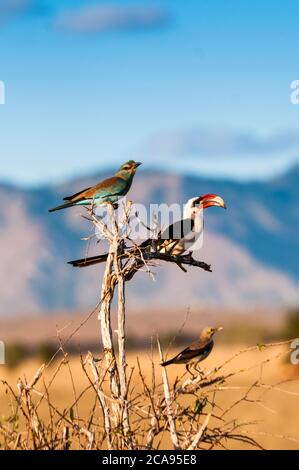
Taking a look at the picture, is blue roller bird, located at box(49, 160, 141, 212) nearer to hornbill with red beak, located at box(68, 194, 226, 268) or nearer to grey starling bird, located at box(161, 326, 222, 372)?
hornbill with red beak, located at box(68, 194, 226, 268)

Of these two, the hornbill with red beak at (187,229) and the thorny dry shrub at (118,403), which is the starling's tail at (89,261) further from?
the hornbill with red beak at (187,229)

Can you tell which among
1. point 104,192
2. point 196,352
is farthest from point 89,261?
point 104,192

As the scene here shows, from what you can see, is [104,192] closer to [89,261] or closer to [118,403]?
[89,261]

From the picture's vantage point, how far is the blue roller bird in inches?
411

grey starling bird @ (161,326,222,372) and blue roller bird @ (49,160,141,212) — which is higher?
blue roller bird @ (49,160,141,212)

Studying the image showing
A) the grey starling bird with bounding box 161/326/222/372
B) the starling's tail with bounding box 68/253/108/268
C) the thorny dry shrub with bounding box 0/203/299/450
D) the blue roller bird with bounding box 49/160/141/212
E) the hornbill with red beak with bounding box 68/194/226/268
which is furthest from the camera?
the hornbill with red beak with bounding box 68/194/226/268

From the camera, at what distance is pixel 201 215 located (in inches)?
437

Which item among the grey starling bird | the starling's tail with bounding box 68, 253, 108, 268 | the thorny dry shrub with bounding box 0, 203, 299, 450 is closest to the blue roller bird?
the starling's tail with bounding box 68, 253, 108, 268

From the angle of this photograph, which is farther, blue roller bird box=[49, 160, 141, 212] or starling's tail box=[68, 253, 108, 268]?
blue roller bird box=[49, 160, 141, 212]

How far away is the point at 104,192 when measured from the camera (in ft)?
34.6

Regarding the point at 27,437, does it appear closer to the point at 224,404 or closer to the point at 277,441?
the point at 277,441

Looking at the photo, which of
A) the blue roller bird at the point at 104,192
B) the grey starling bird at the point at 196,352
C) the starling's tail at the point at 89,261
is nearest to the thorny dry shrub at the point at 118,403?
the starling's tail at the point at 89,261

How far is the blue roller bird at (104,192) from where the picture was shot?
34.2 ft

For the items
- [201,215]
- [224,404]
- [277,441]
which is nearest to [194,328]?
Answer: [224,404]
